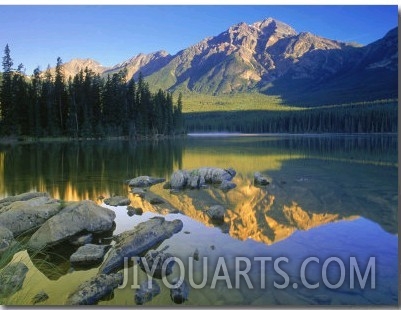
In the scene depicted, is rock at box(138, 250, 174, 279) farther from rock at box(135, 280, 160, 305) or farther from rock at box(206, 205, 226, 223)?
rock at box(206, 205, 226, 223)

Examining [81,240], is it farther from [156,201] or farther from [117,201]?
[156,201]

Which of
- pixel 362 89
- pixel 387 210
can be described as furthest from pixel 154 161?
pixel 362 89

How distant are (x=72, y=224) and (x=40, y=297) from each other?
2.65 meters

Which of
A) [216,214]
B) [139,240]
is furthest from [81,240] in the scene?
[216,214]

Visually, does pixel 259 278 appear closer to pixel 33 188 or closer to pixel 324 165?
pixel 33 188

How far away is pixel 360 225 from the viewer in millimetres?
8258

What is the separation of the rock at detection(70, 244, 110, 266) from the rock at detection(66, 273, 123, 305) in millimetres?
1180

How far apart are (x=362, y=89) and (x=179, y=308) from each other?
210m

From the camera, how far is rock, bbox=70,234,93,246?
7.25 meters

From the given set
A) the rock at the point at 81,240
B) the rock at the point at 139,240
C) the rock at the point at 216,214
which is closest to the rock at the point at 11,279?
the rock at the point at 139,240

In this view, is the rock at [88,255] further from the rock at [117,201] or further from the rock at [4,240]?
the rock at [117,201]

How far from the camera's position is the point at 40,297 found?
5055mm

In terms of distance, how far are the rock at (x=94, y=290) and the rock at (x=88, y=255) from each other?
1.18m

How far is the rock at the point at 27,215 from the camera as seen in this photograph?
7750 mm
